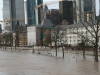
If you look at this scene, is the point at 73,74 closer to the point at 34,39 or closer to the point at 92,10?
the point at 92,10

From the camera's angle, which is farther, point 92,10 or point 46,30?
point 46,30

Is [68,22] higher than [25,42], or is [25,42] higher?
[68,22]

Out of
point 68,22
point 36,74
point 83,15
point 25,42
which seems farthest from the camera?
point 25,42

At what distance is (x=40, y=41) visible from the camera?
182500 millimetres

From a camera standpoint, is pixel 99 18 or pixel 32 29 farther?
pixel 32 29

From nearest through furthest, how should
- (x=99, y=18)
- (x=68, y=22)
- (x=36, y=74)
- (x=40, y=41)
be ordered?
(x=36, y=74)
(x=99, y=18)
(x=68, y=22)
(x=40, y=41)

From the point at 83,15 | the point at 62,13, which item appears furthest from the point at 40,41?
the point at 83,15

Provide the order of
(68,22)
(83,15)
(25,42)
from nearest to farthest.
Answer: (83,15) → (68,22) → (25,42)

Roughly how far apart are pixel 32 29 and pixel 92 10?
154 metres

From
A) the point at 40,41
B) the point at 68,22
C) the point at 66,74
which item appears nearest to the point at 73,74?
the point at 66,74

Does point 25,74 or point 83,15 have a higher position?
point 83,15

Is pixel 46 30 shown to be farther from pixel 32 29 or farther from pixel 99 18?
pixel 99 18

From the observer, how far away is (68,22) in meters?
170

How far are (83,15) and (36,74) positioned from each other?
19.9 m
